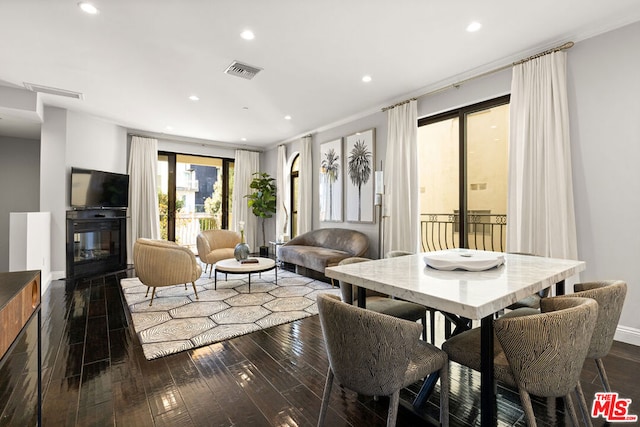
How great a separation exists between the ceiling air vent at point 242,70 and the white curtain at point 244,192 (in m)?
4.20

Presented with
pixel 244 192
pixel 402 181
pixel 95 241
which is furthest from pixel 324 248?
pixel 95 241

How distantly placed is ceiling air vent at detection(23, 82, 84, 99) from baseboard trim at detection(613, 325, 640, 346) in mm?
7061

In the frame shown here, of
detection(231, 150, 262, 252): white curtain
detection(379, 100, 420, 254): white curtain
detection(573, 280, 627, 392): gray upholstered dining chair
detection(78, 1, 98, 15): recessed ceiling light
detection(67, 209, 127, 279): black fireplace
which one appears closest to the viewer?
detection(573, 280, 627, 392): gray upholstered dining chair

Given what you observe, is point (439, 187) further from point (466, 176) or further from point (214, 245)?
point (214, 245)

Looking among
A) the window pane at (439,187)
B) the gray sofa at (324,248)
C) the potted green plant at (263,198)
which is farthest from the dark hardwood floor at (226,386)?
the potted green plant at (263,198)

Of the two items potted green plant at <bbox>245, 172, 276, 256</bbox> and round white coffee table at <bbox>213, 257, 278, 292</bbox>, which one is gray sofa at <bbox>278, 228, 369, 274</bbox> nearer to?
round white coffee table at <bbox>213, 257, 278, 292</bbox>

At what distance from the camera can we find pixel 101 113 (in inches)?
208

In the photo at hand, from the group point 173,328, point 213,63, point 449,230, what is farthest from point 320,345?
point 449,230

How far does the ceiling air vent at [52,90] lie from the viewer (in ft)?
13.5

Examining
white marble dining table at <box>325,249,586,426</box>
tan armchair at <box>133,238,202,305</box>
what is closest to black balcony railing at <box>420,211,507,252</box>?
white marble dining table at <box>325,249,586,426</box>

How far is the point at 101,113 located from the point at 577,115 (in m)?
6.88

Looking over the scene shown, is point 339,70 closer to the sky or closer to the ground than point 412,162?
closer to the sky

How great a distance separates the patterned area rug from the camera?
2773mm

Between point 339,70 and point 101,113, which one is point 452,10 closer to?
point 339,70
